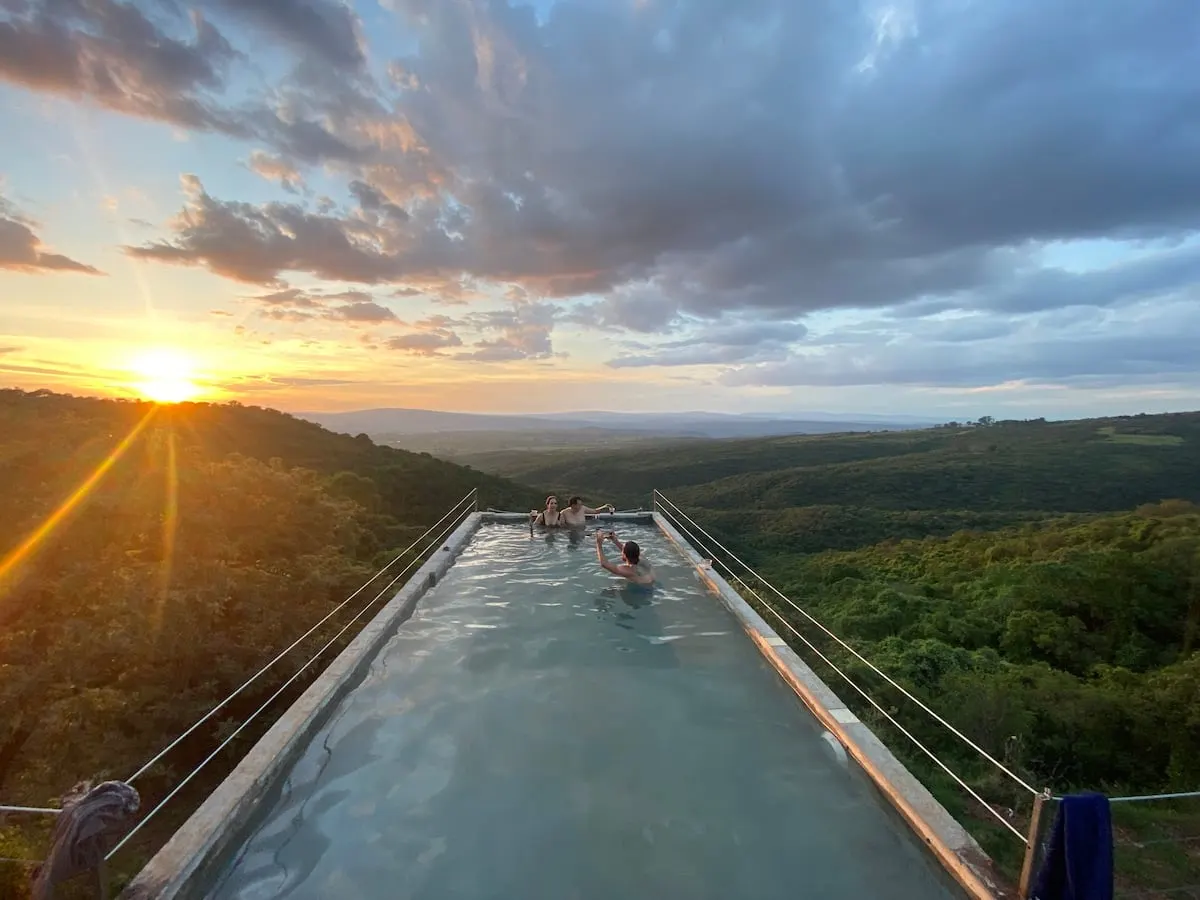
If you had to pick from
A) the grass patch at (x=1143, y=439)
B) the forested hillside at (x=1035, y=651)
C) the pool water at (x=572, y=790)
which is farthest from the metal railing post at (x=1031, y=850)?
the grass patch at (x=1143, y=439)

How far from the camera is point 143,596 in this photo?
700cm

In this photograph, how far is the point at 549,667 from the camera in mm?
7391

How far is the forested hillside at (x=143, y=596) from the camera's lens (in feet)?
17.7

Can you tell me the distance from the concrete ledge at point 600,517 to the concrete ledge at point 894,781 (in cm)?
815

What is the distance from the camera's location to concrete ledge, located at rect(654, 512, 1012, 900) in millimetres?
3836

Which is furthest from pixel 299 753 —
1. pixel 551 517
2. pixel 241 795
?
pixel 551 517

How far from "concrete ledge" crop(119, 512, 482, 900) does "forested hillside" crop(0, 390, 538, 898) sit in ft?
2.23

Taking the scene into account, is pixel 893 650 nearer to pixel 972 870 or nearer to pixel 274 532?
pixel 972 870

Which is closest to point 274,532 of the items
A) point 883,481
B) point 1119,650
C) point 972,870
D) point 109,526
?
point 109,526

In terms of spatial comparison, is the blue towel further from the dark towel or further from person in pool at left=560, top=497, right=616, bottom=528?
person in pool at left=560, top=497, right=616, bottom=528

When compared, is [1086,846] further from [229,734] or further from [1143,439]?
[1143,439]

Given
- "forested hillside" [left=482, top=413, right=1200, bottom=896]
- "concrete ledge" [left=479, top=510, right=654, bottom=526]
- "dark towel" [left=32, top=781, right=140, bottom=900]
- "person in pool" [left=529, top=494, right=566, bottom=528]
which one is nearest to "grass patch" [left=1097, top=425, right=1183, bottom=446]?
"forested hillside" [left=482, top=413, right=1200, bottom=896]

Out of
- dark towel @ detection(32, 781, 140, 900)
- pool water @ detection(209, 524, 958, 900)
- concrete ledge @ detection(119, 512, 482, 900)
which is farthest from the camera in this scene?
pool water @ detection(209, 524, 958, 900)

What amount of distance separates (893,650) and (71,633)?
30.4 ft
